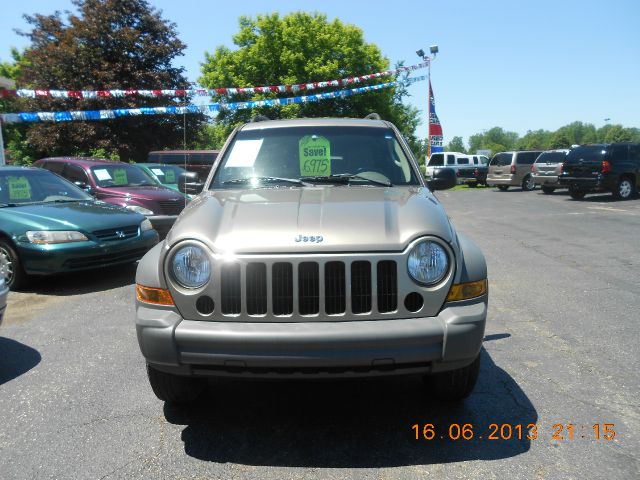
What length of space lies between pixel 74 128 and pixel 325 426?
2604 cm

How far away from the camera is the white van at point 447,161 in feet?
102

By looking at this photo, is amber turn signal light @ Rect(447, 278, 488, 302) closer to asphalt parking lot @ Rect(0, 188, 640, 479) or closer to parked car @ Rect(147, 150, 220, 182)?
asphalt parking lot @ Rect(0, 188, 640, 479)

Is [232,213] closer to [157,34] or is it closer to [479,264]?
[479,264]

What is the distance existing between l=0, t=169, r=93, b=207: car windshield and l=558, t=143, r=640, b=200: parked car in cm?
1564

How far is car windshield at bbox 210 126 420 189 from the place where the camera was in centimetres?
393

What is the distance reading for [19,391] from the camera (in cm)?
370

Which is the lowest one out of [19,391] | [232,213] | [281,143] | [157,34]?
[19,391]

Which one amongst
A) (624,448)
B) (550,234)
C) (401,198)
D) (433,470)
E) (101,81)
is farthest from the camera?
(101,81)

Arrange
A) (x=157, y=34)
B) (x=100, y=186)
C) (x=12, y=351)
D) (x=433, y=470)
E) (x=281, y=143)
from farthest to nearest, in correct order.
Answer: (x=157, y=34)
(x=100, y=186)
(x=12, y=351)
(x=281, y=143)
(x=433, y=470)

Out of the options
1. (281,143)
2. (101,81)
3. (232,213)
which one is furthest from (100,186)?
(101,81)

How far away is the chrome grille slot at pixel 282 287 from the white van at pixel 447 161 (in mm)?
28762

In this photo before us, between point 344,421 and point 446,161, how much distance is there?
99.6 feet

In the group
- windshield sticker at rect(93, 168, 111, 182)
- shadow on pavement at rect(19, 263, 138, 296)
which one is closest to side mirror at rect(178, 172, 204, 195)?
shadow on pavement at rect(19, 263, 138, 296)

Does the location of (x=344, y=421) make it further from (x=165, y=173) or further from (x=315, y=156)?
(x=165, y=173)
